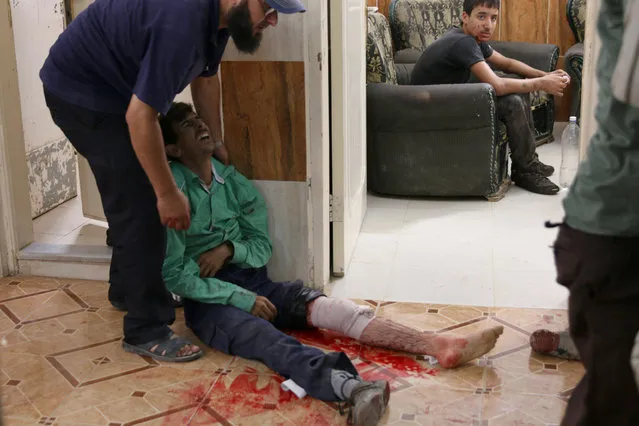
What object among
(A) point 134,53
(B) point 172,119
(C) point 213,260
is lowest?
(C) point 213,260

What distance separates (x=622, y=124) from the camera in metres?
1.43

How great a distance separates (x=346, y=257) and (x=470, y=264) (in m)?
0.52

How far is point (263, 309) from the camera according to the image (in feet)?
9.52

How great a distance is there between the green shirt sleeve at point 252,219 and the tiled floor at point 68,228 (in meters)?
1.05

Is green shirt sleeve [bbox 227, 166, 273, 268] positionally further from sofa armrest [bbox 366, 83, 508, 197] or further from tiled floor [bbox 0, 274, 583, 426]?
sofa armrest [bbox 366, 83, 508, 197]

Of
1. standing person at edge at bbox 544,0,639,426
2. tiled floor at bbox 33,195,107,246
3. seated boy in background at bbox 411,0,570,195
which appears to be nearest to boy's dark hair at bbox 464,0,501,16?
seated boy in background at bbox 411,0,570,195

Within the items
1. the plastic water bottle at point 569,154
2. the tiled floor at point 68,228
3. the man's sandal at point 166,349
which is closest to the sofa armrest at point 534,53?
the plastic water bottle at point 569,154

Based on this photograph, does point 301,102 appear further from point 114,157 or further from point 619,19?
point 619,19

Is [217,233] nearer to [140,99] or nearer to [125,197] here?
[125,197]

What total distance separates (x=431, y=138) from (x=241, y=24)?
2.17 meters

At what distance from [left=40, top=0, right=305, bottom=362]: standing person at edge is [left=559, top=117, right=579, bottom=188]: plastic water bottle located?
2.63m

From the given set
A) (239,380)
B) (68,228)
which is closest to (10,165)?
(68,228)

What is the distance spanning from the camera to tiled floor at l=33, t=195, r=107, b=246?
4.05 meters

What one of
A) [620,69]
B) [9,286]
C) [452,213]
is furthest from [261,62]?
[620,69]
